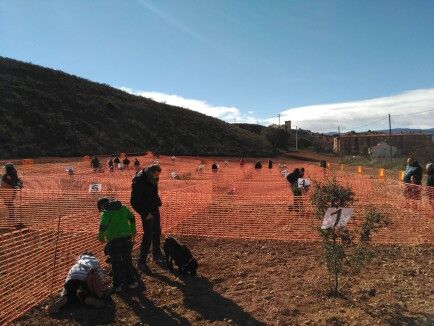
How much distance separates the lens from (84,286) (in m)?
6.27

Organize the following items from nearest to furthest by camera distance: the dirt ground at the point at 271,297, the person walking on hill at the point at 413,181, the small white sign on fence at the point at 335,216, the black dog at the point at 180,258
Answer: the dirt ground at the point at 271,297, the small white sign on fence at the point at 335,216, the black dog at the point at 180,258, the person walking on hill at the point at 413,181

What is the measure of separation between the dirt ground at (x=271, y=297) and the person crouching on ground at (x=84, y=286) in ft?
0.38

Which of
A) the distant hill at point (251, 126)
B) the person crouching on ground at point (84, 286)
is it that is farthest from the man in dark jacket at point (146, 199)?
the distant hill at point (251, 126)

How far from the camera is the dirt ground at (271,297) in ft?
18.7

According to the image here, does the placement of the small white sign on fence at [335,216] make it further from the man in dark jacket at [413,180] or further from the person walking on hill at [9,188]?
the person walking on hill at [9,188]

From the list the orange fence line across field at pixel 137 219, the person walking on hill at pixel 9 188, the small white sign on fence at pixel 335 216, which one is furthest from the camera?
→ the person walking on hill at pixel 9 188

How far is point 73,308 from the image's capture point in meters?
6.19

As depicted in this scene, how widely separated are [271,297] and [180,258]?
1.85m

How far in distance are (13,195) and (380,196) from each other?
1020 cm

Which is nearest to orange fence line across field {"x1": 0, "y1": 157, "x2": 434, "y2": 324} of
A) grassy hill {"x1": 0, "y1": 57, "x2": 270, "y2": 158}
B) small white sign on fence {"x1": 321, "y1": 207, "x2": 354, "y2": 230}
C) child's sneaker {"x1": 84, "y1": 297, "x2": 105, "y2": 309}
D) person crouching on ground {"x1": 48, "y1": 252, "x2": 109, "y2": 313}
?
person crouching on ground {"x1": 48, "y1": 252, "x2": 109, "y2": 313}

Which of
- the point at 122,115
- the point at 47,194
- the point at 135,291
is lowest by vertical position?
the point at 135,291

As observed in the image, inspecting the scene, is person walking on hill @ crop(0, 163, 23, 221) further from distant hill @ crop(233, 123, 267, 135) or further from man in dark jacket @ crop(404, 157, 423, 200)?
distant hill @ crop(233, 123, 267, 135)

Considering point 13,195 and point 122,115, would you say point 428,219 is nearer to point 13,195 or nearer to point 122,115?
point 13,195

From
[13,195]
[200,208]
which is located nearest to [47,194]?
[13,195]
